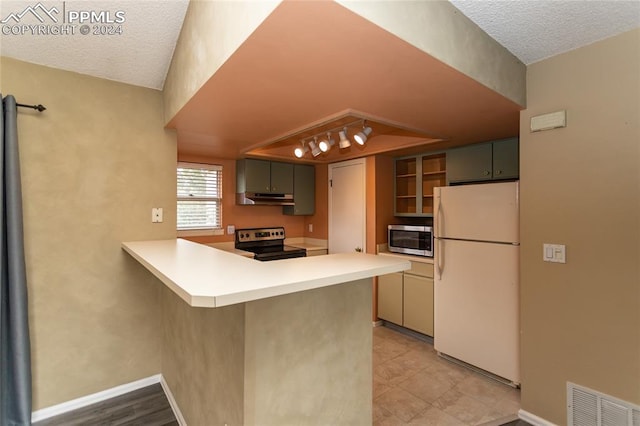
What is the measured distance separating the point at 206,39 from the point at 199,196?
250 cm

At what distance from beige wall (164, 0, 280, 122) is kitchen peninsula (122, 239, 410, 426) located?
95 centimetres

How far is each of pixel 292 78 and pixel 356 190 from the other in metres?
2.39

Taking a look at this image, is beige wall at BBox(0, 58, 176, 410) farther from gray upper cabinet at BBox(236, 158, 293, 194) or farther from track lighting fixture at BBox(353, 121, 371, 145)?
track lighting fixture at BBox(353, 121, 371, 145)

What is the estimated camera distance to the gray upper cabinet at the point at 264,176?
3.76 metres

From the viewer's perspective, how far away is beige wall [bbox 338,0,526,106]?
1131 mm

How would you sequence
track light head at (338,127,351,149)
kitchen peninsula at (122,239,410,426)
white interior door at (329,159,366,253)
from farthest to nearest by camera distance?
1. white interior door at (329,159,366,253)
2. track light head at (338,127,351,149)
3. kitchen peninsula at (122,239,410,426)

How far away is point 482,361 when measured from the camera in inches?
100

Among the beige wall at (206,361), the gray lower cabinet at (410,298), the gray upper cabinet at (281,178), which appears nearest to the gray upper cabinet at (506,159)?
the gray lower cabinet at (410,298)

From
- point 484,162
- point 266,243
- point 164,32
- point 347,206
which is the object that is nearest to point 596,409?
point 484,162

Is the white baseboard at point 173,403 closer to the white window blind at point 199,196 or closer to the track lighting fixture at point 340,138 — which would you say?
the white window blind at point 199,196

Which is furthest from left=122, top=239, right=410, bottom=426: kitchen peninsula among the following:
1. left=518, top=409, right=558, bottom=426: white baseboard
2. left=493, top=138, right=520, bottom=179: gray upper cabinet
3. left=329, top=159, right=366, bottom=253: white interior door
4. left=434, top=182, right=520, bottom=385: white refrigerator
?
left=329, top=159, right=366, bottom=253: white interior door

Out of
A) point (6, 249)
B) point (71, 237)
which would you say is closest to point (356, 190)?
point (71, 237)

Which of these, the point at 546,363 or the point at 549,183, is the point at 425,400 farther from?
the point at 549,183

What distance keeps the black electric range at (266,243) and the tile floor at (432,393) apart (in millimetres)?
1483
